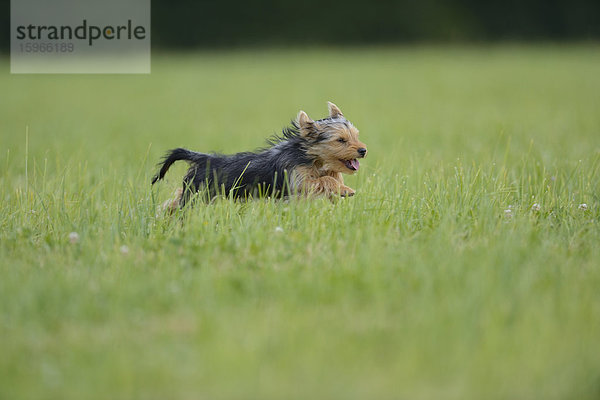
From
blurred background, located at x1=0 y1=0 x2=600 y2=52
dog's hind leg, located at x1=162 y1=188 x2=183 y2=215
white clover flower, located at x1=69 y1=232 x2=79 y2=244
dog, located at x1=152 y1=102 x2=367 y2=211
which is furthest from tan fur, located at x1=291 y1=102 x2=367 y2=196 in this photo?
blurred background, located at x1=0 y1=0 x2=600 y2=52

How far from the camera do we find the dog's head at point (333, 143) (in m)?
5.25

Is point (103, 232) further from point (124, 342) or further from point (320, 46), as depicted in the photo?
point (320, 46)

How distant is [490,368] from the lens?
290 cm

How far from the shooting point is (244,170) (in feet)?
17.0

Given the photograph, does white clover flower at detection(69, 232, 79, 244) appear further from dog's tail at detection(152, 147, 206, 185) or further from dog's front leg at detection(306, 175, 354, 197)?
dog's front leg at detection(306, 175, 354, 197)

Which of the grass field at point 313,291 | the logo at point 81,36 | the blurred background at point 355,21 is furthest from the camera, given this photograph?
the blurred background at point 355,21

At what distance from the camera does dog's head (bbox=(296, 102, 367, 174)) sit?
525 cm

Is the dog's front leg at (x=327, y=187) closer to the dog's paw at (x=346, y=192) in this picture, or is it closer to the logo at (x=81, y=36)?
the dog's paw at (x=346, y=192)

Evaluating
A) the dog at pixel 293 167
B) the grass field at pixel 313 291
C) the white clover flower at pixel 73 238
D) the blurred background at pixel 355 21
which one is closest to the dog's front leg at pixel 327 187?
the dog at pixel 293 167

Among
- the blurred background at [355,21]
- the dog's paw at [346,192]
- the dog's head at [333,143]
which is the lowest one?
the dog's paw at [346,192]

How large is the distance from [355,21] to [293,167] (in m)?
35.0

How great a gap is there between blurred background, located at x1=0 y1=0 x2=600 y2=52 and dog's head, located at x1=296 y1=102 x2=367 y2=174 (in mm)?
33261

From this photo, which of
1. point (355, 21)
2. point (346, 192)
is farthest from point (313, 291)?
point (355, 21)

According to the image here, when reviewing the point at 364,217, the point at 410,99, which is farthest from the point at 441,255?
the point at 410,99
